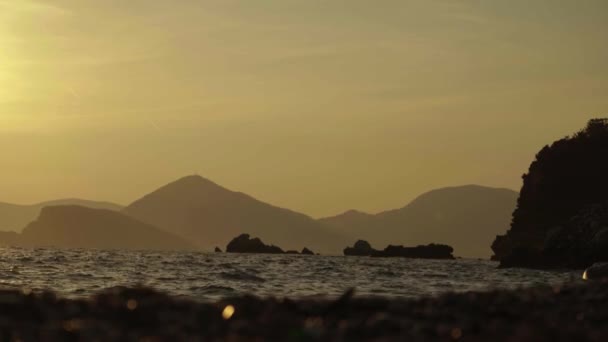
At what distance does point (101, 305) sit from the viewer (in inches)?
427

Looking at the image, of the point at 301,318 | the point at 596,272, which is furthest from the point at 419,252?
the point at 301,318

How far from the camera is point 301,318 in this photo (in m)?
11.0

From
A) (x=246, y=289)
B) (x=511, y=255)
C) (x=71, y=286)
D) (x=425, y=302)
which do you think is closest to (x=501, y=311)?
(x=425, y=302)

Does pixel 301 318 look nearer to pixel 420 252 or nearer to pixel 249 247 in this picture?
pixel 420 252

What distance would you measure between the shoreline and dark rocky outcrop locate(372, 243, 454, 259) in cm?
15597

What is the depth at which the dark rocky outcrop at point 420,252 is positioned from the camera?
553 ft

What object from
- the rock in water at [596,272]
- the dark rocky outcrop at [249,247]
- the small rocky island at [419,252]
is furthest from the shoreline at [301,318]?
the dark rocky outcrop at [249,247]

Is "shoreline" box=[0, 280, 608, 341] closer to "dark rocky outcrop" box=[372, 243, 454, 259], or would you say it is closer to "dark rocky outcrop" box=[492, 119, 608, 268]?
"dark rocky outcrop" box=[492, 119, 608, 268]

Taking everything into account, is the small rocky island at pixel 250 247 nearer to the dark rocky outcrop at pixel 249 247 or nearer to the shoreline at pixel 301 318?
the dark rocky outcrop at pixel 249 247

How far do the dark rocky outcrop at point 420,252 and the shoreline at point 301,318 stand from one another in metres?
156

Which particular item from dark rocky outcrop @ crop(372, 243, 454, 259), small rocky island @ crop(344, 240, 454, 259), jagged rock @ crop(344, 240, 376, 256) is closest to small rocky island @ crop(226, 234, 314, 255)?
jagged rock @ crop(344, 240, 376, 256)

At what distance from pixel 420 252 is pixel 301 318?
161838mm

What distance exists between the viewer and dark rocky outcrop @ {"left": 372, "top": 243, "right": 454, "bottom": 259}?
168500 millimetres

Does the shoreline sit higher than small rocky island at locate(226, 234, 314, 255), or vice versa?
small rocky island at locate(226, 234, 314, 255)
